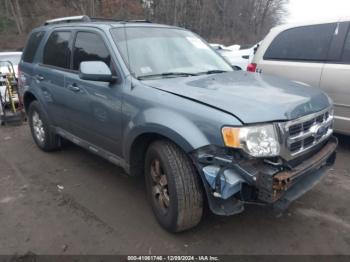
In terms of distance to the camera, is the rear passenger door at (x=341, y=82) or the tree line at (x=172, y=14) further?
the tree line at (x=172, y=14)

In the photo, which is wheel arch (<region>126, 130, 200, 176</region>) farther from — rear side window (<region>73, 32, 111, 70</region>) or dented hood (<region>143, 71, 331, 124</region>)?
rear side window (<region>73, 32, 111, 70</region>)

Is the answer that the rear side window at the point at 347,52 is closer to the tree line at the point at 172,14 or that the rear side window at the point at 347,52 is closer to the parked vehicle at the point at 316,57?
the parked vehicle at the point at 316,57

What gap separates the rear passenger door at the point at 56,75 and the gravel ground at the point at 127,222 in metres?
0.82

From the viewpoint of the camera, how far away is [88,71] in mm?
3316

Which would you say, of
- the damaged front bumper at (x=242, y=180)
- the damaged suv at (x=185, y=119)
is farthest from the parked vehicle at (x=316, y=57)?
the damaged front bumper at (x=242, y=180)

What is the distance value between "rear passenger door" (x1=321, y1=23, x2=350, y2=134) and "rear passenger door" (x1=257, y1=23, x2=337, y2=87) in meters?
0.14

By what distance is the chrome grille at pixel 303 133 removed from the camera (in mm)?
2633

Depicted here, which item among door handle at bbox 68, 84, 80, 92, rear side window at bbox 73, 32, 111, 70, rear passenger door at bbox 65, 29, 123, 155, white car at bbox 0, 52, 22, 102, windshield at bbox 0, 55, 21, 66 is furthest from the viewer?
windshield at bbox 0, 55, 21, 66

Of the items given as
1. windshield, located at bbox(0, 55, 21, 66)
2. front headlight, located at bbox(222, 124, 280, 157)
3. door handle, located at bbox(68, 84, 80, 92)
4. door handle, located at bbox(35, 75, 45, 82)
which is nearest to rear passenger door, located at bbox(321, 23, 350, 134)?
front headlight, located at bbox(222, 124, 280, 157)

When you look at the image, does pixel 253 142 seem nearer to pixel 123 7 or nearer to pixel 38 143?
pixel 38 143

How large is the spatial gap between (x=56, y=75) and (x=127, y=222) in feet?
7.25

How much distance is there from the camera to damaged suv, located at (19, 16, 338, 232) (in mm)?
2566

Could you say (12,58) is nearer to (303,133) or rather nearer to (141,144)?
(141,144)

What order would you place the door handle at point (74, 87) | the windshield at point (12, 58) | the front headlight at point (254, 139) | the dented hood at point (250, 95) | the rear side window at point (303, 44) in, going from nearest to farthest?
the front headlight at point (254, 139) < the dented hood at point (250, 95) < the door handle at point (74, 87) < the rear side window at point (303, 44) < the windshield at point (12, 58)
